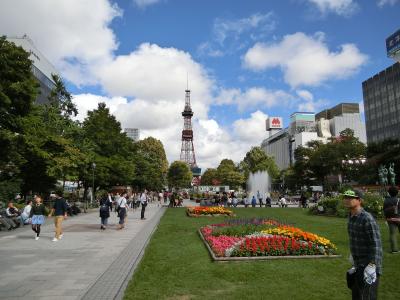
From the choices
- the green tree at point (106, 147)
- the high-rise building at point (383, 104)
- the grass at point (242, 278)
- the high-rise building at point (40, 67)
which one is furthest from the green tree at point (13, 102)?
the high-rise building at point (383, 104)

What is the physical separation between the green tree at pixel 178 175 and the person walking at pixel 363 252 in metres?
114

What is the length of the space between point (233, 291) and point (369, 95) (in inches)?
4088

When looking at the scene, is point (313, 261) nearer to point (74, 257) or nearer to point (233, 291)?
point (233, 291)

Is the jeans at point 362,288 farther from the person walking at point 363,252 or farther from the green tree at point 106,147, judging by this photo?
the green tree at point 106,147

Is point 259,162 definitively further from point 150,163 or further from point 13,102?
point 13,102

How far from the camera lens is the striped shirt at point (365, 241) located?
4672mm

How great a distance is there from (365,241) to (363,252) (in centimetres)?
14

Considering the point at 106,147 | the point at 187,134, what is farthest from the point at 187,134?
the point at 106,147

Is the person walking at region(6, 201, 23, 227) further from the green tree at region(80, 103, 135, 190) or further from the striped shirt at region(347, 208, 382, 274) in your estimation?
the green tree at region(80, 103, 135, 190)

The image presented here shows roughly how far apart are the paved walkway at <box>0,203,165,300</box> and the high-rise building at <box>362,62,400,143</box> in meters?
86.2

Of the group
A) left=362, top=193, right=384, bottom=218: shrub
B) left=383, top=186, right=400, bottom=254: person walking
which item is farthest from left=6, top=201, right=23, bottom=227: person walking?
left=362, top=193, right=384, bottom=218: shrub

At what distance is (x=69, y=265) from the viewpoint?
10.3 metres

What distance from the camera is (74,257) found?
11.6 meters

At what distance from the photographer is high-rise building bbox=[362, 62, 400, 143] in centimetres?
9050
